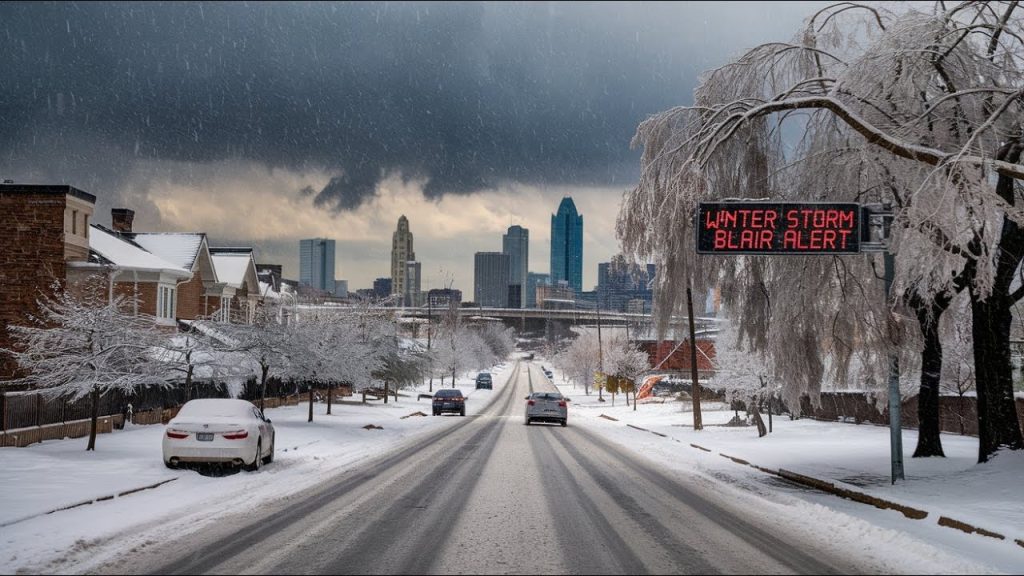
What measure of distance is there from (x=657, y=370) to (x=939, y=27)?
70.8 metres

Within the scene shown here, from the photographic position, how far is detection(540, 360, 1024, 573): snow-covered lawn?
10.5 metres

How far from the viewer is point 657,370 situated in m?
84.1

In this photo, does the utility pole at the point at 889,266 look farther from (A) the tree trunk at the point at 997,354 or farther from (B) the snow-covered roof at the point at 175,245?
(B) the snow-covered roof at the point at 175,245

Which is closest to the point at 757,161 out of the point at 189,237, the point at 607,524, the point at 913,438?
the point at 607,524

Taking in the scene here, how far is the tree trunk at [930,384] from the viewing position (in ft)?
56.1

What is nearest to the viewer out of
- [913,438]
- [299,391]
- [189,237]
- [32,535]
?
[32,535]

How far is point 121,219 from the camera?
45625mm

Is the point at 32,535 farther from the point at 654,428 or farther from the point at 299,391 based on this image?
the point at 299,391

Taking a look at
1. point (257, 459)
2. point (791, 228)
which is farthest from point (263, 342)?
point (791, 228)

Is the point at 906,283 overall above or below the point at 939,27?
below

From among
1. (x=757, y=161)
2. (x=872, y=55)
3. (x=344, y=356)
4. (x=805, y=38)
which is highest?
(x=805, y=38)

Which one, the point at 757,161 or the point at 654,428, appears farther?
the point at 654,428

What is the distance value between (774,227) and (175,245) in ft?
119

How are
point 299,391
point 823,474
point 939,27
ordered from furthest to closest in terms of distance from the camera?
point 299,391 < point 823,474 < point 939,27
